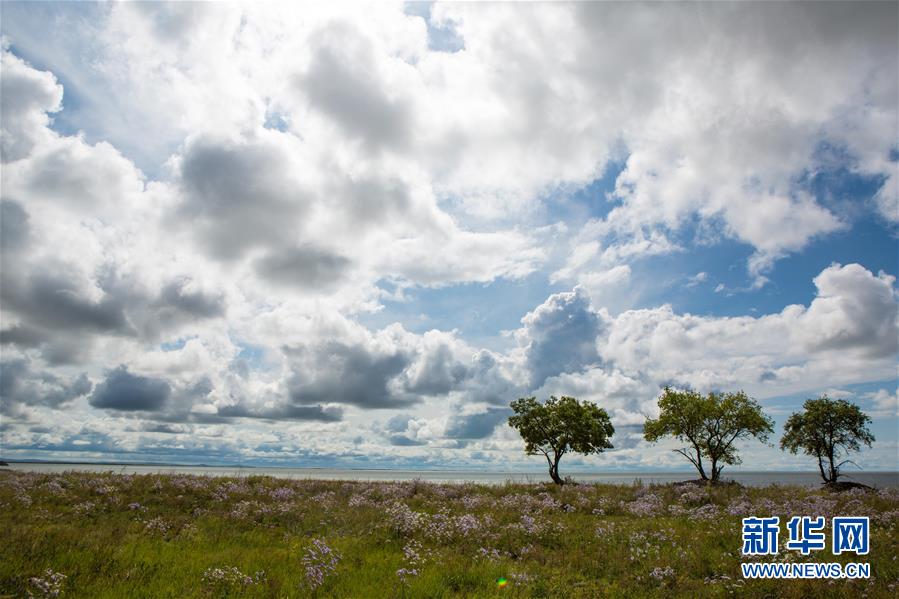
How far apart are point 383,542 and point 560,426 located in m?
33.7

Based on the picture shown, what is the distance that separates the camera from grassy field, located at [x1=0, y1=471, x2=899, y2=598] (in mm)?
12039

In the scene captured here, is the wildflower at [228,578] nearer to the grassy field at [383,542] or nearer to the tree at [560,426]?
the grassy field at [383,542]

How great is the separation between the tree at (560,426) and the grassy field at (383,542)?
681 inches

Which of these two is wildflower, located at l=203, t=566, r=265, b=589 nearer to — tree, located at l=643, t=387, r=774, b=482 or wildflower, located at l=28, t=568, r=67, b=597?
wildflower, located at l=28, t=568, r=67, b=597

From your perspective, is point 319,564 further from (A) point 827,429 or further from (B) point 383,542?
(A) point 827,429

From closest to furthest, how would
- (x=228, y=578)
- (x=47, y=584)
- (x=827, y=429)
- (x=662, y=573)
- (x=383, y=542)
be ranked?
(x=47, y=584) < (x=228, y=578) < (x=662, y=573) < (x=383, y=542) < (x=827, y=429)

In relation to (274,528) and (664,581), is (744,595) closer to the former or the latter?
(664,581)

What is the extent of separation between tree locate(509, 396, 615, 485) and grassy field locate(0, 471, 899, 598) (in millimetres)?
17301

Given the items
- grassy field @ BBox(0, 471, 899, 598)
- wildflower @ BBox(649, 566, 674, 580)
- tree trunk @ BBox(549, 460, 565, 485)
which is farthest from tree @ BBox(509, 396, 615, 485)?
wildflower @ BBox(649, 566, 674, 580)

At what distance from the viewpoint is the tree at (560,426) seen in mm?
48094

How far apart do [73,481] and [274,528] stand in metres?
17.7

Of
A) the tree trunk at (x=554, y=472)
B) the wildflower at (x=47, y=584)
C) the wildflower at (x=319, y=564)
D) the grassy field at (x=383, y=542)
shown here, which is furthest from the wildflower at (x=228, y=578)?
the tree trunk at (x=554, y=472)

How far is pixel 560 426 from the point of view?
159ft

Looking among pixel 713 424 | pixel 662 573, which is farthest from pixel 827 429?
pixel 662 573
